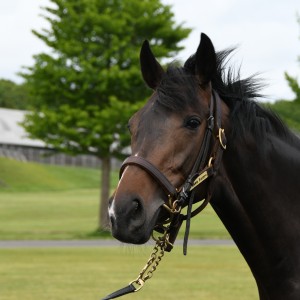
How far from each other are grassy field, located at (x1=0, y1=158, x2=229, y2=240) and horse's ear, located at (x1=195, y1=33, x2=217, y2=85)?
30.3 m

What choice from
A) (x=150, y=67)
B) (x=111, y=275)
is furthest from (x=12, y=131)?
(x=150, y=67)

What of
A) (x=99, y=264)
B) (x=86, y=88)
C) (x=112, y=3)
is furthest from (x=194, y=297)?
(x=112, y=3)

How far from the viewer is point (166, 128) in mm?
4121

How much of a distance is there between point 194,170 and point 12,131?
314ft

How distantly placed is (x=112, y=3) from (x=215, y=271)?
2024cm

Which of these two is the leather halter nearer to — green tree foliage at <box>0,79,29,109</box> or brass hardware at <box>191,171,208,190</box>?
brass hardware at <box>191,171,208,190</box>

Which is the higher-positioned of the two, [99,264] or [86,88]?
[86,88]

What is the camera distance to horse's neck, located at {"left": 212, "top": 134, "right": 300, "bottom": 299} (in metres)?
4.41

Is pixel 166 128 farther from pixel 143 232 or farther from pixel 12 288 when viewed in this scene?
pixel 12 288

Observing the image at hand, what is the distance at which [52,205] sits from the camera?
56594 mm

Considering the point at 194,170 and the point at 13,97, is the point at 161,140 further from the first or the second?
the point at 13,97

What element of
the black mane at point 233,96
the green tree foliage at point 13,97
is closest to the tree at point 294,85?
the black mane at point 233,96

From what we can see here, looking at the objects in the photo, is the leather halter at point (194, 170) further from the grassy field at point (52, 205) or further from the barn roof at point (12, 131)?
the barn roof at point (12, 131)

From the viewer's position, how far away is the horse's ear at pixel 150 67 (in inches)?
176
